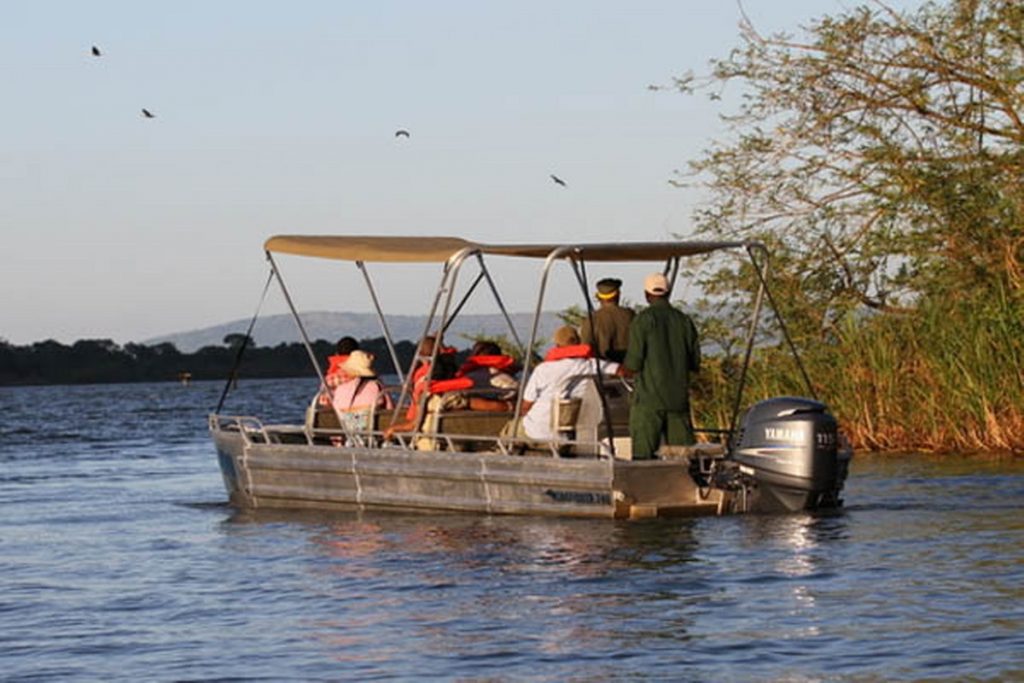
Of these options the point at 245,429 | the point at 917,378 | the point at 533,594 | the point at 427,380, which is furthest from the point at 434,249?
the point at 917,378

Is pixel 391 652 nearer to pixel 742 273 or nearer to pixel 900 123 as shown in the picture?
pixel 742 273

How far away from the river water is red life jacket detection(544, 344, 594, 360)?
4.30ft

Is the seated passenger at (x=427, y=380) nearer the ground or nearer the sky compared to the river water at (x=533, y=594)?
nearer the sky

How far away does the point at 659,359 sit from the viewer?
53.2 feet

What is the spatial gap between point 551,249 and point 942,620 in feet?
21.3

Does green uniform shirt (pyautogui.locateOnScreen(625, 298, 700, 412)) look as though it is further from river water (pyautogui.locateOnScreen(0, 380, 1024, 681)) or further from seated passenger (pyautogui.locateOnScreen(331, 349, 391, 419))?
seated passenger (pyautogui.locateOnScreen(331, 349, 391, 419))

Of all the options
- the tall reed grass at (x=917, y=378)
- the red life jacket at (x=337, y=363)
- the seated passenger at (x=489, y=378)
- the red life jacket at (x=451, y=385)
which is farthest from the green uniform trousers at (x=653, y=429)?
the tall reed grass at (x=917, y=378)

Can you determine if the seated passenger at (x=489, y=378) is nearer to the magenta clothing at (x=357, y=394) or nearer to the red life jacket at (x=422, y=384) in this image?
the red life jacket at (x=422, y=384)

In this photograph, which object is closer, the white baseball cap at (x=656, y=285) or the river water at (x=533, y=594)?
the river water at (x=533, y=594)

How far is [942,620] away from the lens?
11.5m

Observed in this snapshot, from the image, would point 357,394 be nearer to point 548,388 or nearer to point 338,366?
point 338,366

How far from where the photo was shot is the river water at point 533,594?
35.1 feet

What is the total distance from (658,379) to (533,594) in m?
3.53

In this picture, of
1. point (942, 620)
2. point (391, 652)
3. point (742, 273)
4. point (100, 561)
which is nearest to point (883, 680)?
point (942, 620)
